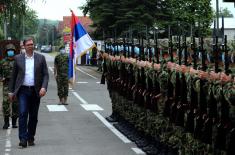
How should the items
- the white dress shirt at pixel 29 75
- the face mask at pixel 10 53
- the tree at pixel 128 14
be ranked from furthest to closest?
1. the tree at pixel 128 14
2. the face mask at pixel 10 53
3. the white dress shirt at pixel 29 75

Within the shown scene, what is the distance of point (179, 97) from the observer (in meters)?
9.40

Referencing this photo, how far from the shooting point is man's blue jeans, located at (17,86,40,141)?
11578 mm

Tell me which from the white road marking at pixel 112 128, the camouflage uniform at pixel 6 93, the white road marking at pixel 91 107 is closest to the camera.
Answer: the white road marking at pixel 112 128

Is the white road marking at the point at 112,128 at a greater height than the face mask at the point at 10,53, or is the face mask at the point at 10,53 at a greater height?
the face mask at the point at 10,53

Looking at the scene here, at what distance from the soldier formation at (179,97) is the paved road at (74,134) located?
41 cm

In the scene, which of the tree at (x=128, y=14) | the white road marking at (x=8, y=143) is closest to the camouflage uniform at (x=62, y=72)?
the white road marking at (x=8, y=143)

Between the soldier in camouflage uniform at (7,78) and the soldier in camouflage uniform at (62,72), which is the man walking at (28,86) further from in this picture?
the soldier in camouflage uniform at (62,72)

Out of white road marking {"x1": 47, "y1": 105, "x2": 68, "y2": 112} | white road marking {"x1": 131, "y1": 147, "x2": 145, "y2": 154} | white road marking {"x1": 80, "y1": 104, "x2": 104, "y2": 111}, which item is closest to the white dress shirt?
white road marking {"x1": 131, "y1": 147, "x2": 145, "y2": 154}

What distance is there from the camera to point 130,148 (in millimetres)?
11562

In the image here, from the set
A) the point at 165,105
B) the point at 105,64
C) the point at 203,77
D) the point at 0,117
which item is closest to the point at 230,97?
the point at 203,77

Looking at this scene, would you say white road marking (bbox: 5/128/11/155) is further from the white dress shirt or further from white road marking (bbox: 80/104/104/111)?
white road marking (bbox: 80/104/104/111)

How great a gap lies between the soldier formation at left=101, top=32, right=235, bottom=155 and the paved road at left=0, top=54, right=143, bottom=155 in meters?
0.41

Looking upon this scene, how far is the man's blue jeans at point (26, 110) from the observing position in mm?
11578

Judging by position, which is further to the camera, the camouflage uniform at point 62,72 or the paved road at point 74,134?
the camouflage uniform at point 62,72
